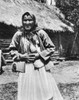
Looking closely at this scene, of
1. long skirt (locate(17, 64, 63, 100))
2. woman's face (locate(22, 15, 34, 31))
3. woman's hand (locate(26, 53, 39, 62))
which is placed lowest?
long skirt (locate(17, 64, 63, 100))

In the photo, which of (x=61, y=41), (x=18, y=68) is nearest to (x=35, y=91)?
(x=18, y=68)

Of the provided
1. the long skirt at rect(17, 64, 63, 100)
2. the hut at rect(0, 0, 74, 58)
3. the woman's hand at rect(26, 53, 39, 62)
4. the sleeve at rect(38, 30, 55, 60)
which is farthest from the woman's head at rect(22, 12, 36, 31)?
the hut at rect(0, 0, 74, 58)

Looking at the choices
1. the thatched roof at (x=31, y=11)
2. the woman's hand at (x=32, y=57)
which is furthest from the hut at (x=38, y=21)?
the woman's hand at (x=32, y=57)

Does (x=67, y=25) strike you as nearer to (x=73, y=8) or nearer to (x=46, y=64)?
(x=73, y=8)

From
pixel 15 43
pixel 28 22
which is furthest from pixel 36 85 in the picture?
pixel 28 22

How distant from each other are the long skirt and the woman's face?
451mm

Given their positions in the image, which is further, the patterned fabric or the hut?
the hut

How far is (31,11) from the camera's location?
599 inches

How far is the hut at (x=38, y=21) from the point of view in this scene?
42.6ft

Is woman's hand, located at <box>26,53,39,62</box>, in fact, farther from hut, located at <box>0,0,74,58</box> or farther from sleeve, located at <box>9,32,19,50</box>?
hut, located at <box>0,0,74,58</box>

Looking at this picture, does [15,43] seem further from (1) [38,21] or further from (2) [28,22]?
(1) [38,21]

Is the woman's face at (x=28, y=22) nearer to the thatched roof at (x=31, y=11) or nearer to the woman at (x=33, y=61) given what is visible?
the woman at (x=33, y=61)

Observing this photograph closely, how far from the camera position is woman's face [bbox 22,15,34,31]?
282 centimetres

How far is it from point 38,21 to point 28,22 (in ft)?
38.4
